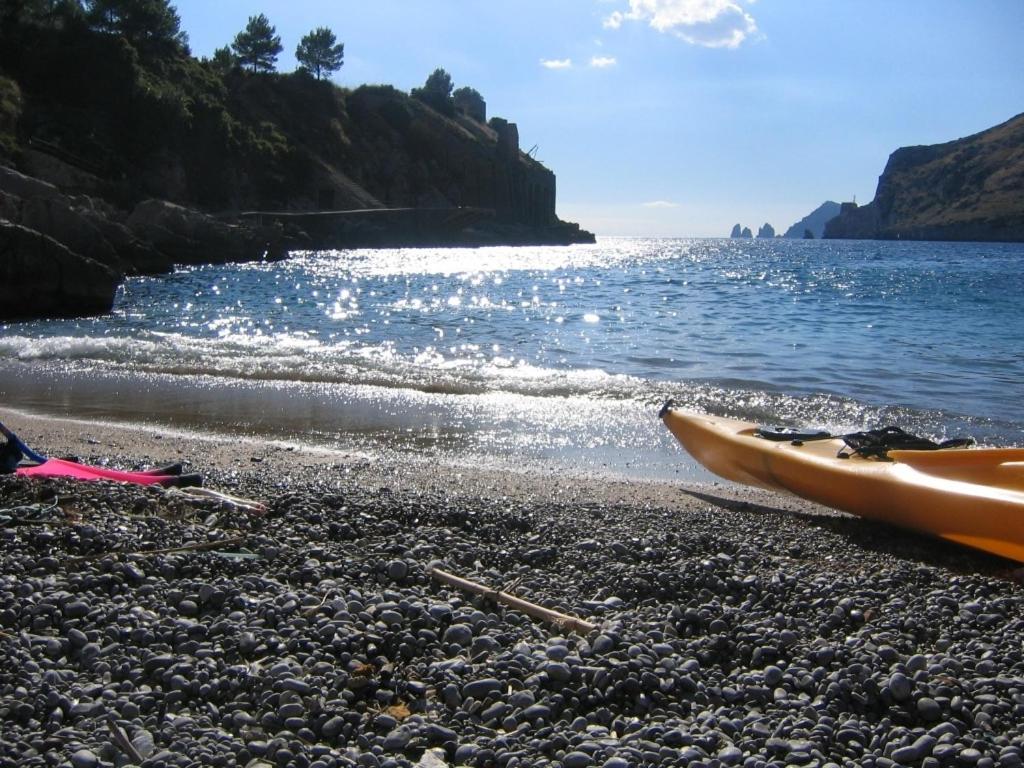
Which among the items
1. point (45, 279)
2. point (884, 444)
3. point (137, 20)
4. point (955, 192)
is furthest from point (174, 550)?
point (955, 192)

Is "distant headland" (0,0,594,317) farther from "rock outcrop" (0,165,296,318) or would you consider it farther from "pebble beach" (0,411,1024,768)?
"pebble beach" (0,411,1024,768)

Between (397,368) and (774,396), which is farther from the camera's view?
(397,368)

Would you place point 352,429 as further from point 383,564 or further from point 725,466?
point 383,564

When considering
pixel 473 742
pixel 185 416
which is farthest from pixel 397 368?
pixel 473 742

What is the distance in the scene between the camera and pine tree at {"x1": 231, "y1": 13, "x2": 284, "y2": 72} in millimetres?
64875

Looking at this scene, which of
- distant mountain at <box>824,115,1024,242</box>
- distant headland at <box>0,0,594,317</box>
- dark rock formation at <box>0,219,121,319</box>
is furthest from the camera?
distant mountain at <box>824,115,1024,242</box>

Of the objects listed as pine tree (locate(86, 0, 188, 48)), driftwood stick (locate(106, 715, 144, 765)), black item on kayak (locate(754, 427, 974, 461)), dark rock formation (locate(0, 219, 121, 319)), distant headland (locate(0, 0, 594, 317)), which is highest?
pine tree (locate(86, 0, 188, 48))

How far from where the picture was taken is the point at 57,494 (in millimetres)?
4230

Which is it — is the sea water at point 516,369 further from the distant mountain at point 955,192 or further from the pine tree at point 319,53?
the distant mountain at point 955,192

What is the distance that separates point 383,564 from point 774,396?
6394 millimetres

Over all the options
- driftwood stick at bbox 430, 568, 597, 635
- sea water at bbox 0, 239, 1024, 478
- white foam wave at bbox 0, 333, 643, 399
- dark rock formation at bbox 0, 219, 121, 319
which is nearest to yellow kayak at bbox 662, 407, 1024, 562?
sea water at bbox 0, 239, 1024, 478

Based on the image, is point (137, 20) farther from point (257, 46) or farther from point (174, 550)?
point (174, 550)

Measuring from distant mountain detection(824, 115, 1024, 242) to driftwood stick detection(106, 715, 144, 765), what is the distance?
10025cm

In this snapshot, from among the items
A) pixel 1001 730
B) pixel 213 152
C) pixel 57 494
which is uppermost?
pixel 213 152
